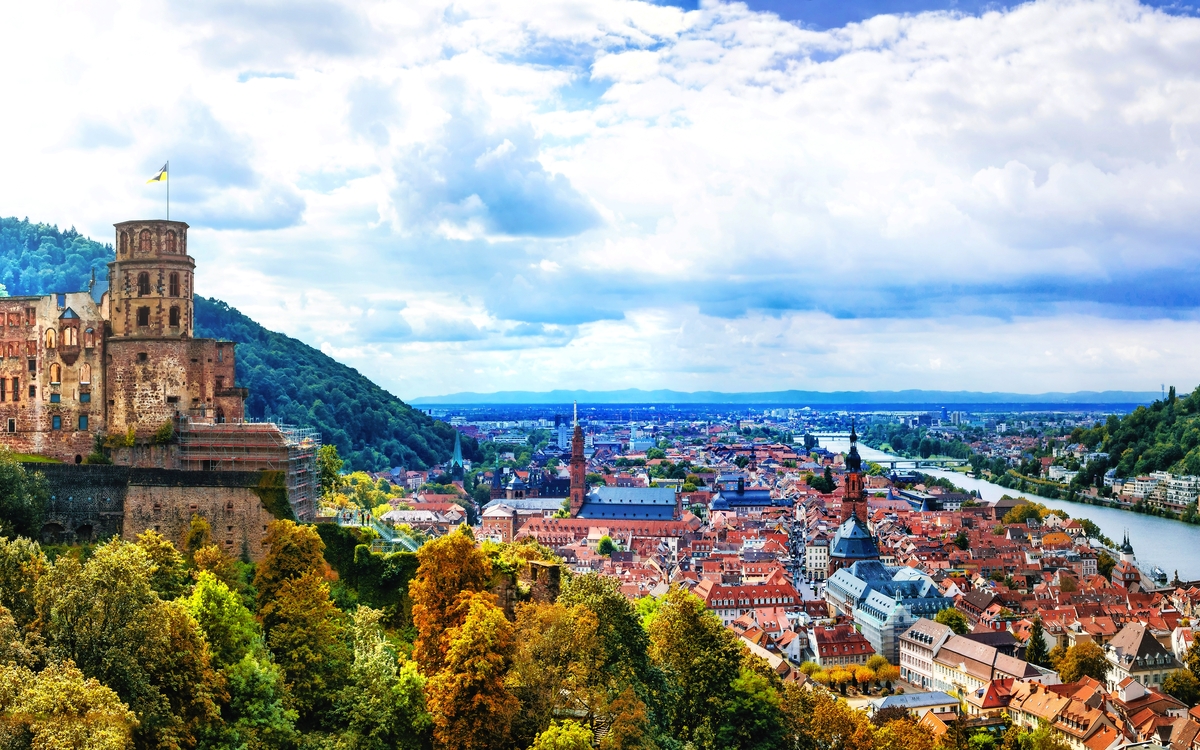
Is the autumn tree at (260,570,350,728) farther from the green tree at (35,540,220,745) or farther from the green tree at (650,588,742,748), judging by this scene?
the green tree at (650,588,742,748)

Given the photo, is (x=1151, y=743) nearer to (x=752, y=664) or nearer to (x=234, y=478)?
(x=752, y=664)

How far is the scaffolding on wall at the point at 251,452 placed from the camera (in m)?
38.5

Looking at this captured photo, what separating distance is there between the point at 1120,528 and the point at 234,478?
11871cm

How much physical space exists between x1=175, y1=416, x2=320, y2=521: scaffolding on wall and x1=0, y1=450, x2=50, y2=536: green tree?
5125mm

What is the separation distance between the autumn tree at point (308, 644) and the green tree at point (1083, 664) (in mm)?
45287

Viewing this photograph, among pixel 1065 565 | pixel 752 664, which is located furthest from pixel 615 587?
pixel 1065 565

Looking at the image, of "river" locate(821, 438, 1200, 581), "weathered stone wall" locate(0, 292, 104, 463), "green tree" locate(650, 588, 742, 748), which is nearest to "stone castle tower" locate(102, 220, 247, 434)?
"weathered stone wall" locate(0, 292, 104, 463)

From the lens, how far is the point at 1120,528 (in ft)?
431

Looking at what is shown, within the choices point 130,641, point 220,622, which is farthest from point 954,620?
point 130,641

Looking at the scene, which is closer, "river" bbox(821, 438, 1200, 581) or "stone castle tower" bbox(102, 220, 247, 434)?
"stone castle tower" bbox(102, 220, 247, 434)

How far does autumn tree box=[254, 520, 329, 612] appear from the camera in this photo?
32.9 m

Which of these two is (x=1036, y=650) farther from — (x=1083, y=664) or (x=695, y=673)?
(x=695, y=673)

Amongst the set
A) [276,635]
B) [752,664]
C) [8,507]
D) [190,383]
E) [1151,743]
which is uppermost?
[190,383]

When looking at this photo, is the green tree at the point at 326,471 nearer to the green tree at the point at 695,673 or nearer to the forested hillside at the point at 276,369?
the green tree at the point at 695,673
